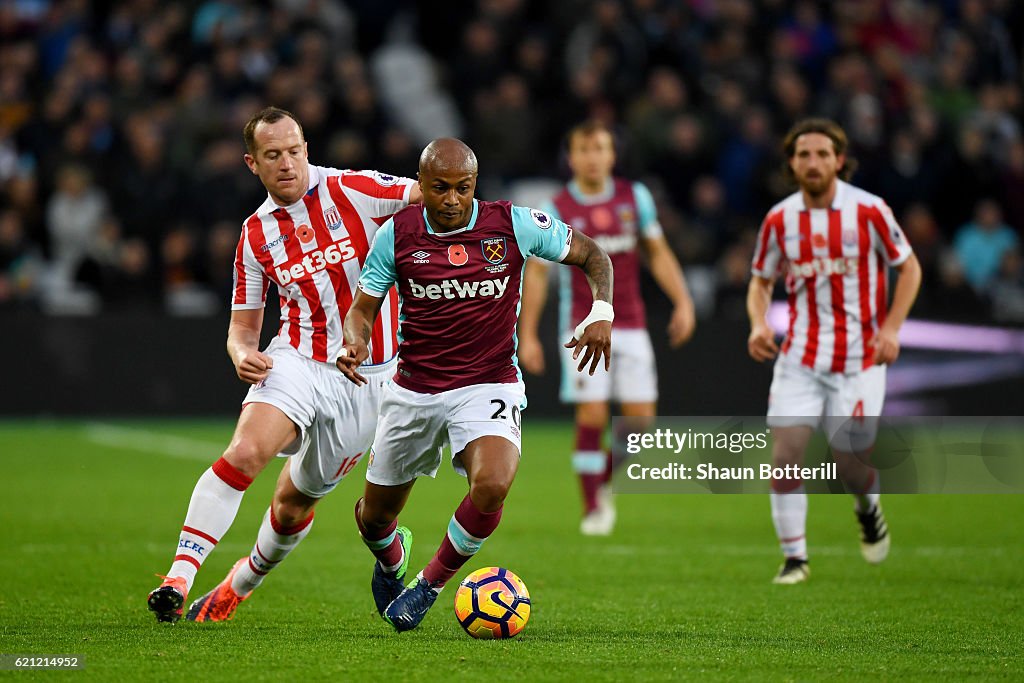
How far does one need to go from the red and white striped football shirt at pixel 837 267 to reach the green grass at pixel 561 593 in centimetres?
121

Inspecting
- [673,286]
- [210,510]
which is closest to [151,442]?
[673,286]

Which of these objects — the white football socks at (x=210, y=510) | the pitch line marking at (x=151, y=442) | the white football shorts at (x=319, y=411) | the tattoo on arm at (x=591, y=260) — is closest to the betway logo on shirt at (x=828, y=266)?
the tattoo on arm at (x=591, y=260)

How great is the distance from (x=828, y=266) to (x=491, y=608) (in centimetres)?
302

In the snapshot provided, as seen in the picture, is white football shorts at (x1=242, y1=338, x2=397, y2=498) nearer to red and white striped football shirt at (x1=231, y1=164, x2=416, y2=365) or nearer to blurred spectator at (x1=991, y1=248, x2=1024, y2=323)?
red and white striped football shirt at (x1=231, y1=164, x2=416, y2=365)

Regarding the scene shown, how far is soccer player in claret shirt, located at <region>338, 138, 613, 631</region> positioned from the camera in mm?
5922

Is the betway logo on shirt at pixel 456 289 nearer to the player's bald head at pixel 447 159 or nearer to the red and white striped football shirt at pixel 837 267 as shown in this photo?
the player's bald head at pixel 447 159

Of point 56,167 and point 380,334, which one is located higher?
point 56,167

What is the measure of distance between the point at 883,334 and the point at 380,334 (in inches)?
105

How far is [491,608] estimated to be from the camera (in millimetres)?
5906

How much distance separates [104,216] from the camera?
1642 cm

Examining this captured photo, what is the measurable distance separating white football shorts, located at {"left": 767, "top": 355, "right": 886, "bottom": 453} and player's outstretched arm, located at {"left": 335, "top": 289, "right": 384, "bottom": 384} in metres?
2.80

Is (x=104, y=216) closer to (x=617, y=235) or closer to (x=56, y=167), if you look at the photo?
(x=56, y=167)

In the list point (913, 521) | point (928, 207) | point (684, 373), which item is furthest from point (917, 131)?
point (913, 521)

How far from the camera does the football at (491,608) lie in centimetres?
591
